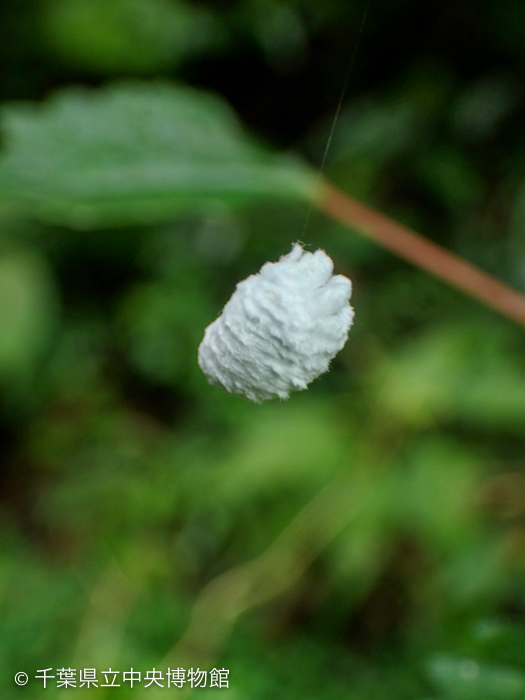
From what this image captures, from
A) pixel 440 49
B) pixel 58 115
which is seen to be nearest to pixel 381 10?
pixel 440 49

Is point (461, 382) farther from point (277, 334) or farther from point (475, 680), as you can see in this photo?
point (277, 334)

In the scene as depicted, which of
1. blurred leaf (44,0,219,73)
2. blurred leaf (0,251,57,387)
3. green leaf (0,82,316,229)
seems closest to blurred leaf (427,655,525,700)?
green leaf (0,82,316,229)

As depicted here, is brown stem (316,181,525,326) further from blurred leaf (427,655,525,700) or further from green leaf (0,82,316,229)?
blurred leaf (427,655,525,700)

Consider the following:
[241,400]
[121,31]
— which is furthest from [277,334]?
[121,31]

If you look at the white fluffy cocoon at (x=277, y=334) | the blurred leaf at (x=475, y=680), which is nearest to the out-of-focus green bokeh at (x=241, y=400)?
the blurred leaf at (x=475, y=680)

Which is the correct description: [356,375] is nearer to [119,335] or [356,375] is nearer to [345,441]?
[345,441]
